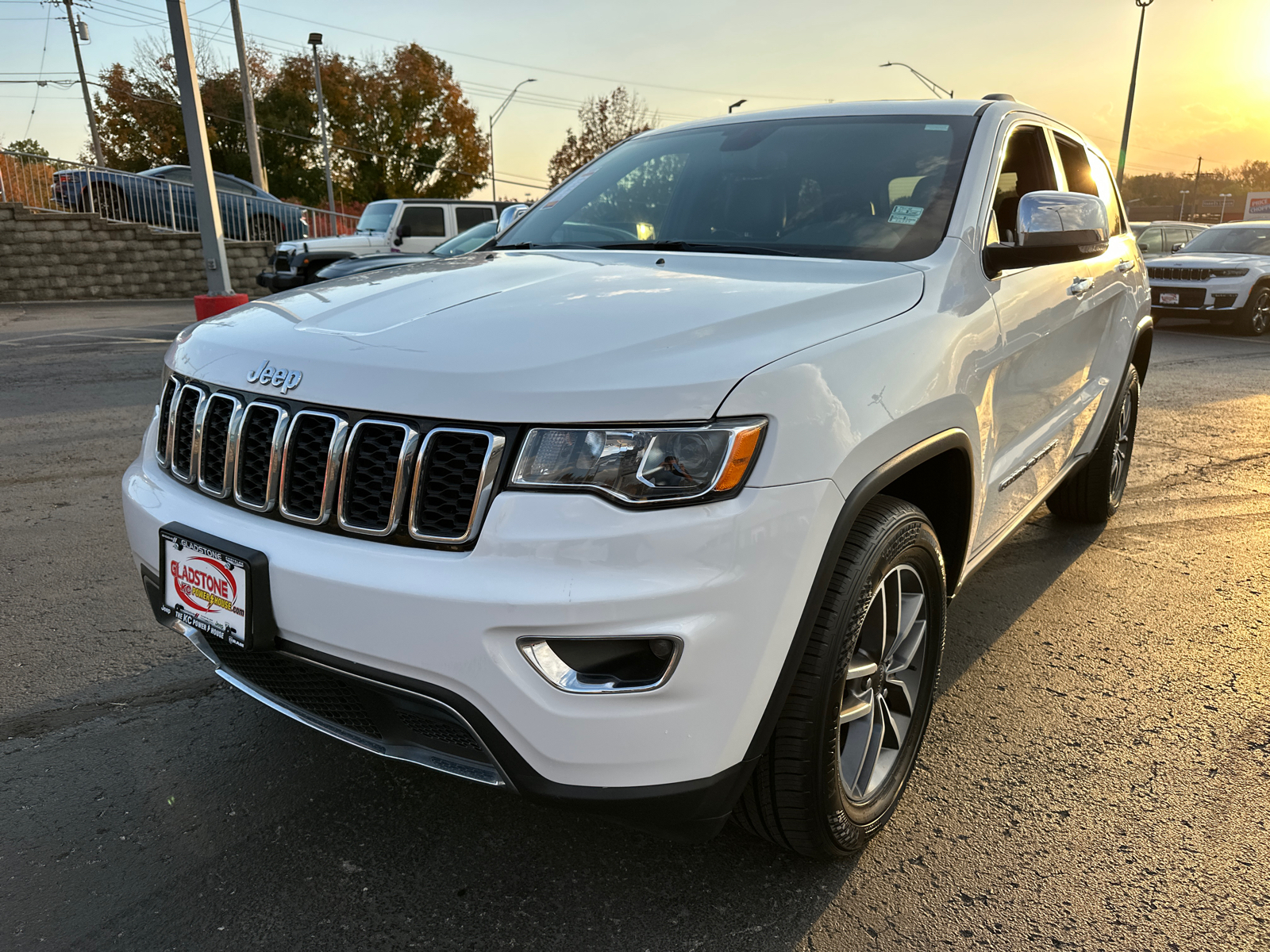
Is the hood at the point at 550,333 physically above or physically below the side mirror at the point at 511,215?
below

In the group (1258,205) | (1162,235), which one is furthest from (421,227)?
(1258,205)

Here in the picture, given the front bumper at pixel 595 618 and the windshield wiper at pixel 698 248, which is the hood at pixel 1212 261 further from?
the front bumper at pixel 595 618

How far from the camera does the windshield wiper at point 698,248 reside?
285cm

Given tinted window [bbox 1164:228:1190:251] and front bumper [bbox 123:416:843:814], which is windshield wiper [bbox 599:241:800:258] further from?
tinted window [bbox 1164:228:1190:251]

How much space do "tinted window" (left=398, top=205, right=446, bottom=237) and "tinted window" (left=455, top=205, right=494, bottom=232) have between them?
258 millimetres

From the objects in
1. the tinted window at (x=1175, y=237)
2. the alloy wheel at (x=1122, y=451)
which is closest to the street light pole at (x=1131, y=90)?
the tinted window at (x=1175, y=237)

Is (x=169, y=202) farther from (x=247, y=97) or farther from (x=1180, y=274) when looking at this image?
(x=1180, y=274)

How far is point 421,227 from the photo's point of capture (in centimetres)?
1691

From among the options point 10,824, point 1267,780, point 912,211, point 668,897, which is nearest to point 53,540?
point 10,824

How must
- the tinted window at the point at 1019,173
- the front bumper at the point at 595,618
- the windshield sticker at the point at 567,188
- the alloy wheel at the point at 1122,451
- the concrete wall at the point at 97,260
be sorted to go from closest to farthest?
the front bumper at the point at 595,618 < the tinted window at the point at 1019,173 < the windshield sticker at the point at 567,188 < the alloy wheel at the point at 1122,451 < the concrete wall at the point at 97,260

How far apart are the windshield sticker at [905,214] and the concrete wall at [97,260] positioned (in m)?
16.9

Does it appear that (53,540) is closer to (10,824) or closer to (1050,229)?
(10,824)

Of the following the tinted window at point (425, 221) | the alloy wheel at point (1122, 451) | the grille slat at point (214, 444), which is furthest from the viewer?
the tinted window at point (425, 221)

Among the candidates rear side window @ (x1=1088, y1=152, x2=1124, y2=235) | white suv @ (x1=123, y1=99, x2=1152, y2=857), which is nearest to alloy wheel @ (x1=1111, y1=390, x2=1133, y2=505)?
rear side window @ (x1=1088, y1=152, x2=1124, y2=235)
